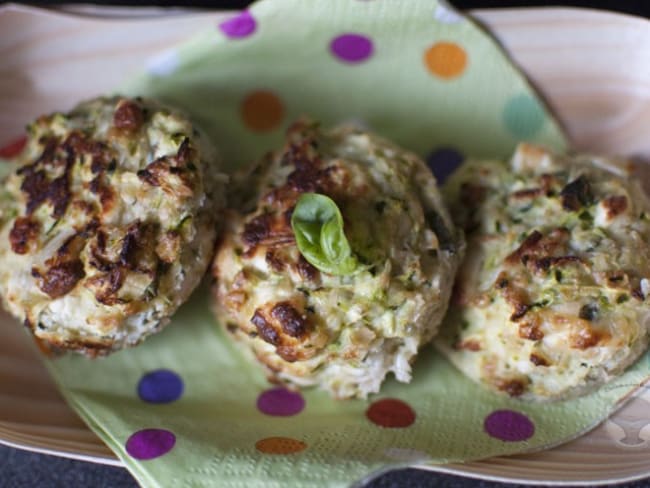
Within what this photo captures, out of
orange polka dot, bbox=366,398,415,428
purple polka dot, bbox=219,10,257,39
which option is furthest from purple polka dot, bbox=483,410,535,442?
purple polka dot, bbox=219,10,257,39

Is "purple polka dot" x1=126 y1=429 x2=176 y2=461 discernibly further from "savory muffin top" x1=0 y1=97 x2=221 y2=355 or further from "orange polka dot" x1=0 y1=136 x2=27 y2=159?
"orange polka dot" x1=0 y1=136 x2=27 y2=159

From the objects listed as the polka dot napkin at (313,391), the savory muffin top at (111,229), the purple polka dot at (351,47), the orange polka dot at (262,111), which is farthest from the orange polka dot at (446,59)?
the savory muffin top at (111,229)

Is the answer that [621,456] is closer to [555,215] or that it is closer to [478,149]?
[555,215]

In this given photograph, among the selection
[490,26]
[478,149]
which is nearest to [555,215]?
[478,149]

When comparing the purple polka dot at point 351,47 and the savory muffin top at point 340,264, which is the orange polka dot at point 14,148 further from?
the purple polka dot at point 351,47

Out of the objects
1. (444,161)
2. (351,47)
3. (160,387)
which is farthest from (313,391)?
(351,47)
